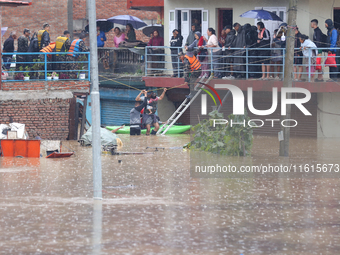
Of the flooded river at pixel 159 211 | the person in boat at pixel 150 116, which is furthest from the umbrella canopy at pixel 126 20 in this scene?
the flooded river at pixel 159 211

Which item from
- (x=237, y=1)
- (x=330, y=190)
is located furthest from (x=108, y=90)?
(x=330, y=190)

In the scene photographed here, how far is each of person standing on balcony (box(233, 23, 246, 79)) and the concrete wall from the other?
3.05m

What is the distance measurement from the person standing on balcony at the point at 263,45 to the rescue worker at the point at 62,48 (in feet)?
22.8

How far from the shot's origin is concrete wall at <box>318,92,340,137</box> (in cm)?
2172

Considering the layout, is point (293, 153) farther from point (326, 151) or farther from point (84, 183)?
point (84, 183)

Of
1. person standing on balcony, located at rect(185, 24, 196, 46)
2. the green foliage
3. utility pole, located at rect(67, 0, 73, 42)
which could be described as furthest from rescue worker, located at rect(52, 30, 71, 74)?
utility pole, located at rect(67, 0, 73, 42)

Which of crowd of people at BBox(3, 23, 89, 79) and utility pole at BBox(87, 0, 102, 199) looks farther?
crowd of people at BBox(3, 23, 89, 79)

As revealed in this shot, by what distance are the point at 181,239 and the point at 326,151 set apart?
10.7 meters

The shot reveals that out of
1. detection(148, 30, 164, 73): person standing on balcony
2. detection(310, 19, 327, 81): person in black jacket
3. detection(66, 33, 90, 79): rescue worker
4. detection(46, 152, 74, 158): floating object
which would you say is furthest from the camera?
detection(148, 30, 164, 73): person standing on balcony

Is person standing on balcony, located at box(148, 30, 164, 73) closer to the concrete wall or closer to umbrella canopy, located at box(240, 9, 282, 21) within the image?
umbrella canopy, located at box(240, 9, 282, 21)

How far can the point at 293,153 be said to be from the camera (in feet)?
59.7

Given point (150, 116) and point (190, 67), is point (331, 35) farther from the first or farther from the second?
point (150, 116)

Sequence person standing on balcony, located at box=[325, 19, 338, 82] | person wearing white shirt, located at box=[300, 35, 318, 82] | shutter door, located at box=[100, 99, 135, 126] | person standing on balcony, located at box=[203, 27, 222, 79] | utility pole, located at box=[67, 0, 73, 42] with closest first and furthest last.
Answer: person standing on balcony, located at box=[325, 19, 338, 82]
person wearing white shirt, located at box=[300, 35, 318, 82]
person standing on balcony, located at box=[203, 27, 222, 79]
shutter door, located at box=[100, 99, 135, 126]
utility pole, located at box=[67, 0, 73, 42]

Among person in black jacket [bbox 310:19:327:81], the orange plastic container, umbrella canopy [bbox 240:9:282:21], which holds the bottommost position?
the orange plastic container
